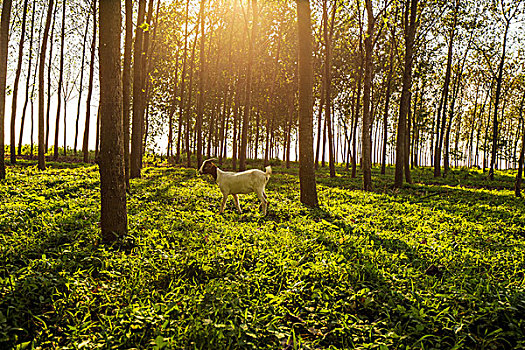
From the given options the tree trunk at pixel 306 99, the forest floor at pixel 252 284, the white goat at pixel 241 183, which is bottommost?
the forest floor at pixel 252 284

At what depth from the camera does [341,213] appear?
10.2 metres

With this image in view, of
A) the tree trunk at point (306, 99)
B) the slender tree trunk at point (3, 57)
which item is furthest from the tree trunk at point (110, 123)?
the slender tree trunk at point (3, 57)

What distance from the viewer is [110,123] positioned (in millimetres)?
6207

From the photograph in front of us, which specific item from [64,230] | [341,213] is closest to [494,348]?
[341,213]

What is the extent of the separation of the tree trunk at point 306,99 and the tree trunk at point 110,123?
20.3 ft

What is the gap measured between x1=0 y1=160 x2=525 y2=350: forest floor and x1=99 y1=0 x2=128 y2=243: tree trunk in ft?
1.69

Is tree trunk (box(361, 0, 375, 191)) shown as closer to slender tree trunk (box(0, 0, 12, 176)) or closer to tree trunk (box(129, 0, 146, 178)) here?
tree trunk (box(129, 0, 146, 178))

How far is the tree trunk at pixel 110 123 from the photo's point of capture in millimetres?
6180

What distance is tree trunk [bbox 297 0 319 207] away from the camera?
10.8 metres

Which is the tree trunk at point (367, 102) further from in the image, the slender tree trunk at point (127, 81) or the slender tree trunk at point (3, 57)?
the slender tree trunk at point (3, 57)

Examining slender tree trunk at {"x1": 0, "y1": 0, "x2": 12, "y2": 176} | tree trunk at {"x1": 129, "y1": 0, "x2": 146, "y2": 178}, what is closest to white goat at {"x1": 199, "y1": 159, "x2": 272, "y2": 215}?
tree trunk at {"x1": 129, "y1": 0, "x2": 146, "y2": 178}

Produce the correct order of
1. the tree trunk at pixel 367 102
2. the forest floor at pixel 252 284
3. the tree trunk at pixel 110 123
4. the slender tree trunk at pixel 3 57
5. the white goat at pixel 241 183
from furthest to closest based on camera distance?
the tree trunk at pixel 367 102 < the slender tree trunk at pixel 3 57 < the white goat at pixel 241 183 < the tree trunk at pixel 110 123 < the forest floor at pixel 252 284

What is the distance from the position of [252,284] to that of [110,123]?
4080mm

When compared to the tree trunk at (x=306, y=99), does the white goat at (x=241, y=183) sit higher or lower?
lower
